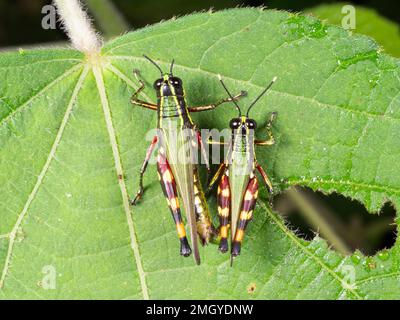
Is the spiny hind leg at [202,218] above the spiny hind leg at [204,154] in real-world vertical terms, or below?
below

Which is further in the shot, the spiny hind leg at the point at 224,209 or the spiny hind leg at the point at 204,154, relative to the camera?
the spiny hind leg at the point at 204,154

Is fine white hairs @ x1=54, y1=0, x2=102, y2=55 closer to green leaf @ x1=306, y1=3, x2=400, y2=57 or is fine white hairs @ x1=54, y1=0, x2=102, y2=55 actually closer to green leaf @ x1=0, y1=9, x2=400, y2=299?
green leaf @ x1=0, y1=9, x2=400, y2=299

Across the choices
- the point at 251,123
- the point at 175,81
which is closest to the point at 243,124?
the point at 251,123

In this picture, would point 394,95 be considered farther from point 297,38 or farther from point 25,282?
point 25,282

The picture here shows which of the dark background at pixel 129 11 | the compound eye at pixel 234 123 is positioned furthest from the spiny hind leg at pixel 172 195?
the dark background at pixel 129 11

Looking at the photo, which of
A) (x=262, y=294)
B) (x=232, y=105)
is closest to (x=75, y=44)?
(x=232, y=105)

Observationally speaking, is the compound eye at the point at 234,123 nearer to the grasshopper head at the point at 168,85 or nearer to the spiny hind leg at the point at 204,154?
A: the spiny hind leg at the point at 204,154
